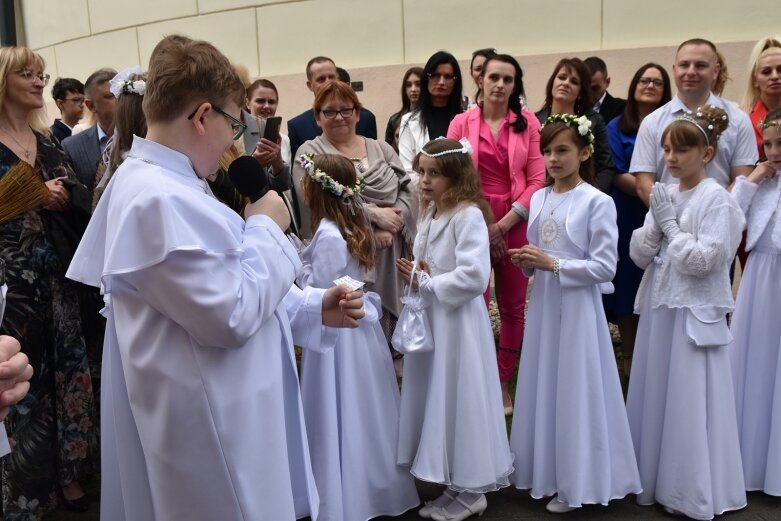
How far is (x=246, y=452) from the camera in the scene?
1.97 m

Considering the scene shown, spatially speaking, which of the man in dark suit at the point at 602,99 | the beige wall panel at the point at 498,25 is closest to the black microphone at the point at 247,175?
the man in dark suit at the point at 602,99

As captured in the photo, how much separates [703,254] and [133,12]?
9.41 meters

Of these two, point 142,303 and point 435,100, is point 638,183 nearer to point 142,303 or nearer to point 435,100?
point 435,100

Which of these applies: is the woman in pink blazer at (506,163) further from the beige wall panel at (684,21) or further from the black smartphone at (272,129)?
the beige wall panel at (684,21)

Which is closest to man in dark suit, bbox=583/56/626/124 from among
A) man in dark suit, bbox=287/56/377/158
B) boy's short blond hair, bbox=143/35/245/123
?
man in dark suit, bbox=287/56/377/158

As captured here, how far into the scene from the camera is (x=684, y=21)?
24.2ft

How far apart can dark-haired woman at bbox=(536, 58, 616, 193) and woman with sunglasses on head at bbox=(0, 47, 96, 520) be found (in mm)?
3468

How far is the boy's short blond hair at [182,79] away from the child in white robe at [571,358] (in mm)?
2113

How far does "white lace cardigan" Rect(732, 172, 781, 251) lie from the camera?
12.6 feet

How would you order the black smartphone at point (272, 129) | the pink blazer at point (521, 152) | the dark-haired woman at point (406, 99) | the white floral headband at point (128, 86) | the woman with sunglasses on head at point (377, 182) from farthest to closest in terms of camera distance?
the dark-haired woman at point (406, 99)
the pink blazer at point (521, 152)
the woman with sunglasses on head at point (377, 182)
the black smartphone at point (272, 129)
the white floral headband at point (128, 86)

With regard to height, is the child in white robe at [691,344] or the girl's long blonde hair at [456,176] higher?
the girl's long blonde hair at [456,176]

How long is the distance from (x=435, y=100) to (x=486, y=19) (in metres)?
3.15

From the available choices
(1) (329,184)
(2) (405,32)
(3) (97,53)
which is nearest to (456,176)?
(1) (329,184)

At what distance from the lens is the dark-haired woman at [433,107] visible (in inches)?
208
